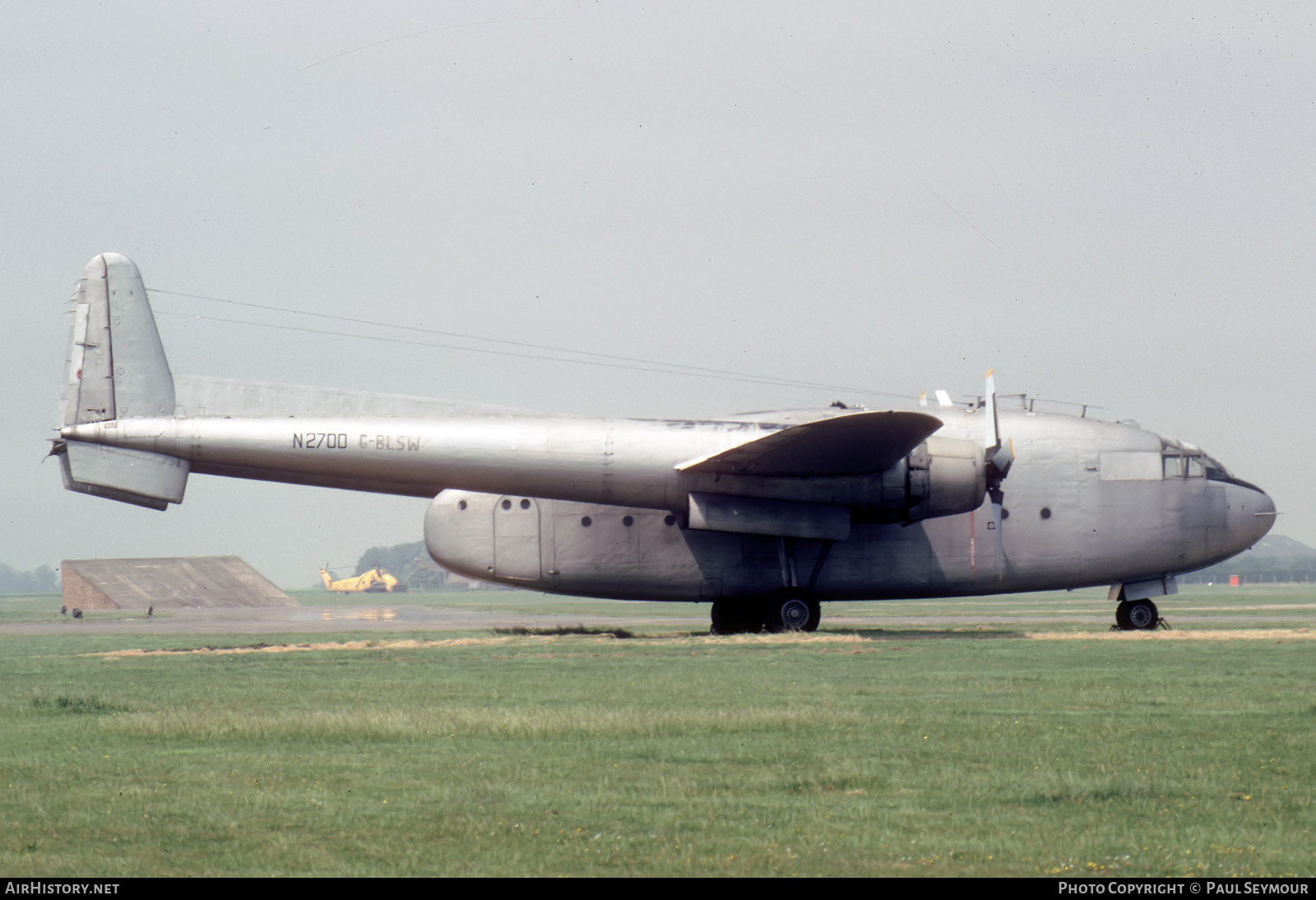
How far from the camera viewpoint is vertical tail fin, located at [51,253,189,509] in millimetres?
28328

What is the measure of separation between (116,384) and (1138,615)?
24.3 metres

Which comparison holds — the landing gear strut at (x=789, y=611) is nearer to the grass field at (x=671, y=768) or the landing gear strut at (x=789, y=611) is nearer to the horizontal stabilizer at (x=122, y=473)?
the grass field at (x=671, y=768)

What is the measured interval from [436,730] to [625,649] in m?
12.2

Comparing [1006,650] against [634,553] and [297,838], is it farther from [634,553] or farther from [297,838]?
[297,838]

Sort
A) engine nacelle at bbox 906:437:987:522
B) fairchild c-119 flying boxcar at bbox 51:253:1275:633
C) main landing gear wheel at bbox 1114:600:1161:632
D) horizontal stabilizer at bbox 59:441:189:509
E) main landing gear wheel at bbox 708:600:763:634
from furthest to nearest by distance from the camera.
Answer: main landing gear wheel at bbox 708:600:763:634, main landing gear wheel at bbox 1114:600:1161:632, engine nacelle at bbox 906:437:987:522, fairchild c-119 flying boxcar at bbox 51:253:1275:633, horizontal stabilizer at bbox 59:441:189:509

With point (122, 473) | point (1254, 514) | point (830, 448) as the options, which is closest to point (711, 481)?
point (830, 448)

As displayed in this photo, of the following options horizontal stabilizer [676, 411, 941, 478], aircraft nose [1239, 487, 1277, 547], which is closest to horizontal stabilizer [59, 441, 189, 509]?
horizontal stabilizer [676, 411, 941, 478]

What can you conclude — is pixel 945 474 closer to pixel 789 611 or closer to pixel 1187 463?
pixel 789 611

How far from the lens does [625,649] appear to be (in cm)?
2619

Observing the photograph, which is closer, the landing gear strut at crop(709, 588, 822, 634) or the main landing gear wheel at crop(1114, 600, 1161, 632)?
the landing gear strut at crop(709, 588, 822, 634)

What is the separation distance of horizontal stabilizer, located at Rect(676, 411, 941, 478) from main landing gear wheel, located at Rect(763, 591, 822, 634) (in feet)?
10.6

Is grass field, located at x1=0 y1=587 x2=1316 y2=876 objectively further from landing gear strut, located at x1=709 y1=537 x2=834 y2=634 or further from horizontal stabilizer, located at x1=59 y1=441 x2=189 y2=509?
landing gear strut, located at x1=709 y1=537 x2=834 y2=634

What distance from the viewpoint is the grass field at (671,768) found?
27.4 feet

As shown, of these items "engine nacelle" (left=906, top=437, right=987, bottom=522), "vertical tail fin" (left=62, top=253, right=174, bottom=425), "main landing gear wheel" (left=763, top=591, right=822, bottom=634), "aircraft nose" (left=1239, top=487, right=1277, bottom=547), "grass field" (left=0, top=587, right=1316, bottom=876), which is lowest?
"grass field" (left=0, top=587, right=1316, bottom=876)
